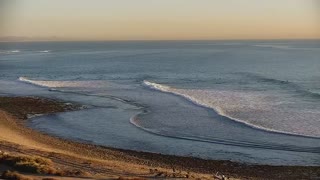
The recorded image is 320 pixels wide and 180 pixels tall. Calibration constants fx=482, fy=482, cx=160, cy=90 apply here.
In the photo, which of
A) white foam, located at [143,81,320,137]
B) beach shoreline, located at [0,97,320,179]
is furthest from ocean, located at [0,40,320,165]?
beach shoreline, located at [0,97,320,179]

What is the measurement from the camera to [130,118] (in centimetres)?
3038

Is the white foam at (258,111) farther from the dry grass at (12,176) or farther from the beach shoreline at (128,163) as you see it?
the dry grass at (12,176)

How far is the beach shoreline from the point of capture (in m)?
17.1

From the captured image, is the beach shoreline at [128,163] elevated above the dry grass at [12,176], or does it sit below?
below

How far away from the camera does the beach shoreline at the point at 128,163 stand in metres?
17.1

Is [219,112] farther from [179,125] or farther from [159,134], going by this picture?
[159,134]

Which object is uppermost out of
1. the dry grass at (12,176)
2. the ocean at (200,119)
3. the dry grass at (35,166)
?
the dry grass at (12,176)

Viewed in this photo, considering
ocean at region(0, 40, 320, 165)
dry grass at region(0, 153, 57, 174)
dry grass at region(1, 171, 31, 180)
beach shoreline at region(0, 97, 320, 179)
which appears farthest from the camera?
ocean at region(0, 40, 320, 165)

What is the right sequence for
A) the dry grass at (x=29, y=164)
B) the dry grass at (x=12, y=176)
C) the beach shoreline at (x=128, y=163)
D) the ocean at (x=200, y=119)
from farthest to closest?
the ocean at (x=200, y=119) < the beach shoreline at (x=128, y=163) < the dry grass at (x=29, y=164) < the dry grass at (x=12, y=176)

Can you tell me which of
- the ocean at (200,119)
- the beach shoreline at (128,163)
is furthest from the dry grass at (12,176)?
the ocean at (200,119)

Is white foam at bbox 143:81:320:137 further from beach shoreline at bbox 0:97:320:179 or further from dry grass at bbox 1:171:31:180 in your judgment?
dry grass at bbox 1:171:31:180

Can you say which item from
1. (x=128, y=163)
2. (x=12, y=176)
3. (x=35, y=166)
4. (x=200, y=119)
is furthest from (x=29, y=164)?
(x=200, y=119)

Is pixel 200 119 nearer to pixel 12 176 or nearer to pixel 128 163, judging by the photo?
pixel 128 163

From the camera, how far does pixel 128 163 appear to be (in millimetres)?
19422
